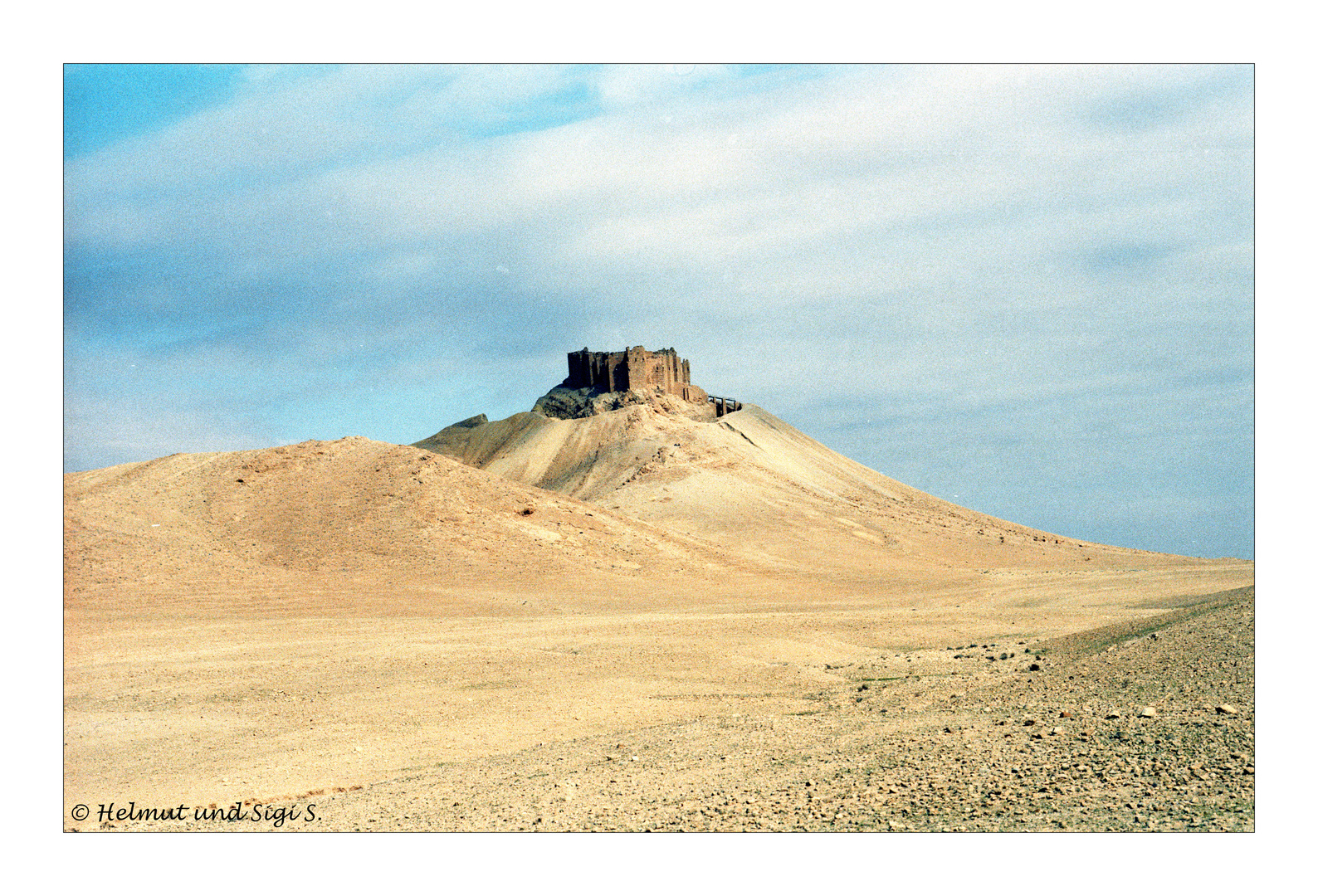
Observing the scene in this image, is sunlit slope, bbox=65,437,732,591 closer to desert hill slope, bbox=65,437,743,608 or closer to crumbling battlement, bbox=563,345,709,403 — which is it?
desert hill slope, bbox=65,437,743,608

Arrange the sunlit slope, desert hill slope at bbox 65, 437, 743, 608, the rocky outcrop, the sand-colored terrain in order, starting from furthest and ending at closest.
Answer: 1. the rocky outcrop
2. the sunlit slope
3. desert hill slope at bbox 65, 437, 743, 608
4. the sand-colored terrain

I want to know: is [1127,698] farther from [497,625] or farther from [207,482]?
[207,482]

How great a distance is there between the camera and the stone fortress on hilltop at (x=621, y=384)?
285ft

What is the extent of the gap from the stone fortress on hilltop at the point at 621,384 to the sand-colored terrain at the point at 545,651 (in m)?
31.7

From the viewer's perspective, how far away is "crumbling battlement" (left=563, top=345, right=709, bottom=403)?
287ft

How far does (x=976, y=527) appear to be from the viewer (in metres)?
62.1

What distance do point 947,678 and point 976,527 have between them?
165 ft

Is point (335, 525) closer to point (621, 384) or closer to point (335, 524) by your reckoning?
point (335, 524)

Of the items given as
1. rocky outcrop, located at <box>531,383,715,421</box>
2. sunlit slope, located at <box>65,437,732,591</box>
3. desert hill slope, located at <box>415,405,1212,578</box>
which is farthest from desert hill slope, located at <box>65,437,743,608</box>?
rocky outcrop, located at <box>531,383,715,421</box>

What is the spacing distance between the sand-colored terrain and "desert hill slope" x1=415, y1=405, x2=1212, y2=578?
59 centimetres

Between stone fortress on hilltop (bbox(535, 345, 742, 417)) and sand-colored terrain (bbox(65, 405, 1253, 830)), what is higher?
stone fortress on hilltop (bbox(535, 345, 742, 417))

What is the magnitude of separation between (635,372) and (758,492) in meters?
29.5

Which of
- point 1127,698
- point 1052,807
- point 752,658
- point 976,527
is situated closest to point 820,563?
point 976,527

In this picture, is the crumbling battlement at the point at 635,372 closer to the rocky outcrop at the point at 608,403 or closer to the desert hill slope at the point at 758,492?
the rocky outcrop at the point at 608,403
